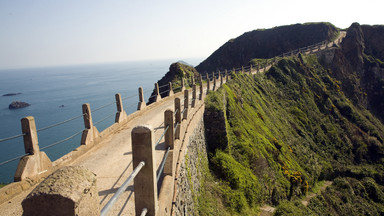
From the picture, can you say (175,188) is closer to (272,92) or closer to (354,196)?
(354,196)

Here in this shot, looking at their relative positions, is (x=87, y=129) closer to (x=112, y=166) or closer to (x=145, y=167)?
(x=112, y=166)

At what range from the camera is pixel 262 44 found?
72.0m

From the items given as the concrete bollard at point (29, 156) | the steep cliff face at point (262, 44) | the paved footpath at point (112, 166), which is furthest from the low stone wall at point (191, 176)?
the steep cliff face at point (262, 44)

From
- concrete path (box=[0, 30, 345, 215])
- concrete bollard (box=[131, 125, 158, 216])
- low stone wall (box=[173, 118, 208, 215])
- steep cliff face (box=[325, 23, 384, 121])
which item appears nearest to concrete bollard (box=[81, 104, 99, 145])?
concrete path (box=[0, 30, 345, 215])

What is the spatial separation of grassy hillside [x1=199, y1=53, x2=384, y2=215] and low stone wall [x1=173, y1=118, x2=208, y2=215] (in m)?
0.63

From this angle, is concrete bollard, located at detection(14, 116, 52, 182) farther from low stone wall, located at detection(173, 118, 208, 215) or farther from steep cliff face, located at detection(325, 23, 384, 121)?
steep cliff face, located at detection(325, 23, 384, 121)

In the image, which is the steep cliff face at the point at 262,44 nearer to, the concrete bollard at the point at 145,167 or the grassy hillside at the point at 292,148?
the grassy hillside at the point at 292,148

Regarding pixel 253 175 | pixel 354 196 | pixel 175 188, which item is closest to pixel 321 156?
A: pixel 354 196

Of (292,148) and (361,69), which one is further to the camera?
(361,69)

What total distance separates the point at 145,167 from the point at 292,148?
21961 millimetres

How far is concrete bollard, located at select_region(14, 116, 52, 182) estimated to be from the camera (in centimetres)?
571

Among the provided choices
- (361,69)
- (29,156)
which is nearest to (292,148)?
(29,156)

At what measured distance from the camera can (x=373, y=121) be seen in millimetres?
36344

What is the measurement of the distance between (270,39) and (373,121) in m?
41.6
